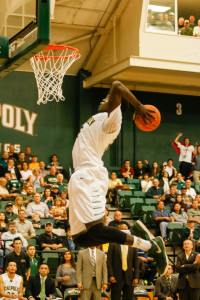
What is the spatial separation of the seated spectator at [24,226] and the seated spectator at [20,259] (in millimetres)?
1269

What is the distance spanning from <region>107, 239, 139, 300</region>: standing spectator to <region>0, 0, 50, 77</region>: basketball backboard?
20.4 feet

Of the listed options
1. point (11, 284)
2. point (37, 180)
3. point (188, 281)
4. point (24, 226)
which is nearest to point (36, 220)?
point (24, 226)

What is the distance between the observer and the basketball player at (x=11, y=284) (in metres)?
10.7

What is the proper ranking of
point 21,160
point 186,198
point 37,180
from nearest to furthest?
1. point 37,180
2. point 186,198
3. point 21,160

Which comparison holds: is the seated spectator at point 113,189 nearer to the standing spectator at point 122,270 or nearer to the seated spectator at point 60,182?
the seated spectator at point 60,182

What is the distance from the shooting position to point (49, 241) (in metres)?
12.7

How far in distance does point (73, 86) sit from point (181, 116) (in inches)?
167

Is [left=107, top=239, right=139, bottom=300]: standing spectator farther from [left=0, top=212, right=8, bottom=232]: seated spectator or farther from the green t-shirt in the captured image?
[left=0, top=212, right=8, bottom=232]: seated spectator

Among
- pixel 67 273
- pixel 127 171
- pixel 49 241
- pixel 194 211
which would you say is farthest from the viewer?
pixel 127 171

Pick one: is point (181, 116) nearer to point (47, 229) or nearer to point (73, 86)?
point (73, 86)

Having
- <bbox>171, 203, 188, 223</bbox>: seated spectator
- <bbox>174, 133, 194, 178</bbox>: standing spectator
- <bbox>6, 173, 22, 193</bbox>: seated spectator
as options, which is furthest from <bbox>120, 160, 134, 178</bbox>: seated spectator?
<bbox>6, 173, 22, 193</bbox>: seated spectator

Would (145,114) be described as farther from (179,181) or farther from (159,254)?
→ (179,181)

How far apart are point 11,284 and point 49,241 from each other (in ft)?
6.63

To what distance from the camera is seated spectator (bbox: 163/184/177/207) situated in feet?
54.2
